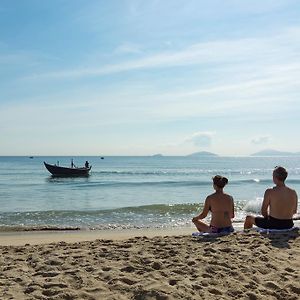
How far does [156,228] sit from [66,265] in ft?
23.5

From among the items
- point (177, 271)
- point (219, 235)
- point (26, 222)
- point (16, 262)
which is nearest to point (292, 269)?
point (177, 271)

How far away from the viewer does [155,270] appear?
16.2 ft

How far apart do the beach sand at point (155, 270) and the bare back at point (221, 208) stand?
86 centimetres

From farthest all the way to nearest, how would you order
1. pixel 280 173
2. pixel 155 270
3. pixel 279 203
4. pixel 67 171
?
pixel 67 171, pixel 279 203, pixel 280 173, pixel 155 270

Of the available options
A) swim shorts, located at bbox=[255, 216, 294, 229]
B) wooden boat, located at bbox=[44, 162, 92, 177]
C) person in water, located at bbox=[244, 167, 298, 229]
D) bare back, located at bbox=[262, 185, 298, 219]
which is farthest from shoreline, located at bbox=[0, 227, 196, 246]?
wooden boat, located at bbox=[44, 162, 92, 177]

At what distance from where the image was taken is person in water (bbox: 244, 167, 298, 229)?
24.5ft

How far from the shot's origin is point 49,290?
14.0 feet

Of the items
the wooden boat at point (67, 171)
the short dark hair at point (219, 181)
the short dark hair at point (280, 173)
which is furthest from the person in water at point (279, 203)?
the wooden boat at point (67, 171)

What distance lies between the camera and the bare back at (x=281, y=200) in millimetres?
7477

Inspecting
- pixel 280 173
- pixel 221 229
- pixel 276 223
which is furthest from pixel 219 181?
pixel 276 223

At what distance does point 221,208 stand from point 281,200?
1035 millimetres

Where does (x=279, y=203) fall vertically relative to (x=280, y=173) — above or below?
below

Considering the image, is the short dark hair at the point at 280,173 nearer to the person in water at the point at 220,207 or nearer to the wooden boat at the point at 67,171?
the person in water at the point at 220,207

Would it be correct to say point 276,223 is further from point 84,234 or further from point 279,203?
point 84,234
